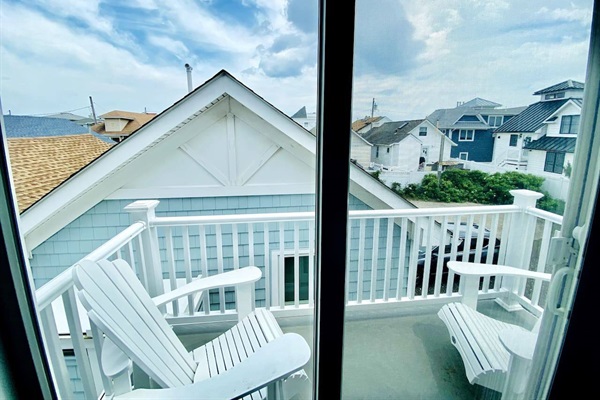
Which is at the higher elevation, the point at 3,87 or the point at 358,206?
the point at 3,87

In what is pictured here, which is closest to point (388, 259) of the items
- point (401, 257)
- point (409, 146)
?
point (401, 257)

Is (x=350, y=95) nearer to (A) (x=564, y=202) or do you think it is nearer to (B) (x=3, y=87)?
(A) (x=564, y=202)

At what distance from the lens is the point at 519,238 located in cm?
102

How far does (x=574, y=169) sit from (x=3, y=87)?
5.55ft

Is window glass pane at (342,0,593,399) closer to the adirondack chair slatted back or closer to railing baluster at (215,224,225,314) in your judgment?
the adirondack chair slatted back

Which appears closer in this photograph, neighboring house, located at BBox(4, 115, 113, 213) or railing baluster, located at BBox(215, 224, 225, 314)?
neighboring house, located at BBox(4, 115, 113, 213)

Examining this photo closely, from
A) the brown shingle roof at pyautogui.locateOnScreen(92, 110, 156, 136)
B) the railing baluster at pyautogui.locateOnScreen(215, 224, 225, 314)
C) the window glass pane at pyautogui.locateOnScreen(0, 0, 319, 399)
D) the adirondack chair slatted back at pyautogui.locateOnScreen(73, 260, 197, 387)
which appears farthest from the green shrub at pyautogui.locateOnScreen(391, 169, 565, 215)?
the railing baluster at pyautogui.locateOnScreen(215, 224, 225, 314)

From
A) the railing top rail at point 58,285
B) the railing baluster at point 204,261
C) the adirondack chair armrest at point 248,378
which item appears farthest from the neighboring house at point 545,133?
the railing baluster at point 204,261

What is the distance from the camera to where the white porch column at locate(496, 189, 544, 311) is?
961 mm

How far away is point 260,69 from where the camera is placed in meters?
1.13

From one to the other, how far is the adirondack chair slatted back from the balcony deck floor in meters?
0.65

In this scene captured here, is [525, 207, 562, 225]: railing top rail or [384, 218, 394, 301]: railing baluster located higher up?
[525, 207, 562, 225]: railing top rail

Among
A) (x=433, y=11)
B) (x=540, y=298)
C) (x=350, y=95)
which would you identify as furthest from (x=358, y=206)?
(x=540, y=298)

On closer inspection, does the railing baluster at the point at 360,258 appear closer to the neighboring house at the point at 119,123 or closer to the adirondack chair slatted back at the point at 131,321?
the adirondack chair slatted back at the point at 131,321
